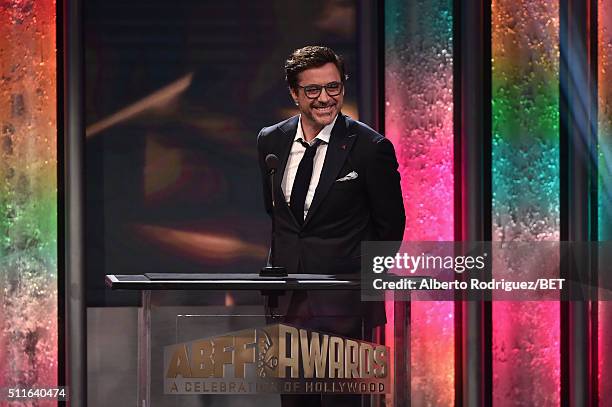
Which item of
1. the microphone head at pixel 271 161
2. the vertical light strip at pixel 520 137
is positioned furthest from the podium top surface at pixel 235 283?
the vertical light strip at pixel 520 137

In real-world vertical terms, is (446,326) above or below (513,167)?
below

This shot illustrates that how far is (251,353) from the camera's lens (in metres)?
3.38

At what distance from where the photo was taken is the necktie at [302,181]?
389 cm

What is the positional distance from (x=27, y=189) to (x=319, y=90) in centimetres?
159

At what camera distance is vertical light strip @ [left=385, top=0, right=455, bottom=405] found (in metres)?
4.91

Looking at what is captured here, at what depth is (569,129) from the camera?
16.3ft

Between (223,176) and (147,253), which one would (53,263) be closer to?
(147,253)

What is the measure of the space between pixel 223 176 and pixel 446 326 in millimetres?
1228

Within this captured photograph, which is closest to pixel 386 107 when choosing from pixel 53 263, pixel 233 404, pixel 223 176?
pixel 223 176

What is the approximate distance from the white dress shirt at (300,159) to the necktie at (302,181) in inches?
0.5

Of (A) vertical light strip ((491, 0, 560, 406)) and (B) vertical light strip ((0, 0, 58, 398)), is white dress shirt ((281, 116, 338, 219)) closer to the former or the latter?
(A) vertical light strip ((491, 0, 560, 406))

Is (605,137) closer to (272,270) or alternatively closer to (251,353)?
(272,270)

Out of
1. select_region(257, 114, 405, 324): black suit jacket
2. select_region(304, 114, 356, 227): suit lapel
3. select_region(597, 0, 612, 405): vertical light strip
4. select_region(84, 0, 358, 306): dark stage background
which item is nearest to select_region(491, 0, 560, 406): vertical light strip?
select_region(597, 0, 612, 405): vertical light strip

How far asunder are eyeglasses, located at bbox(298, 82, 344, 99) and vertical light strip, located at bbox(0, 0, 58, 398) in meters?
1.43
